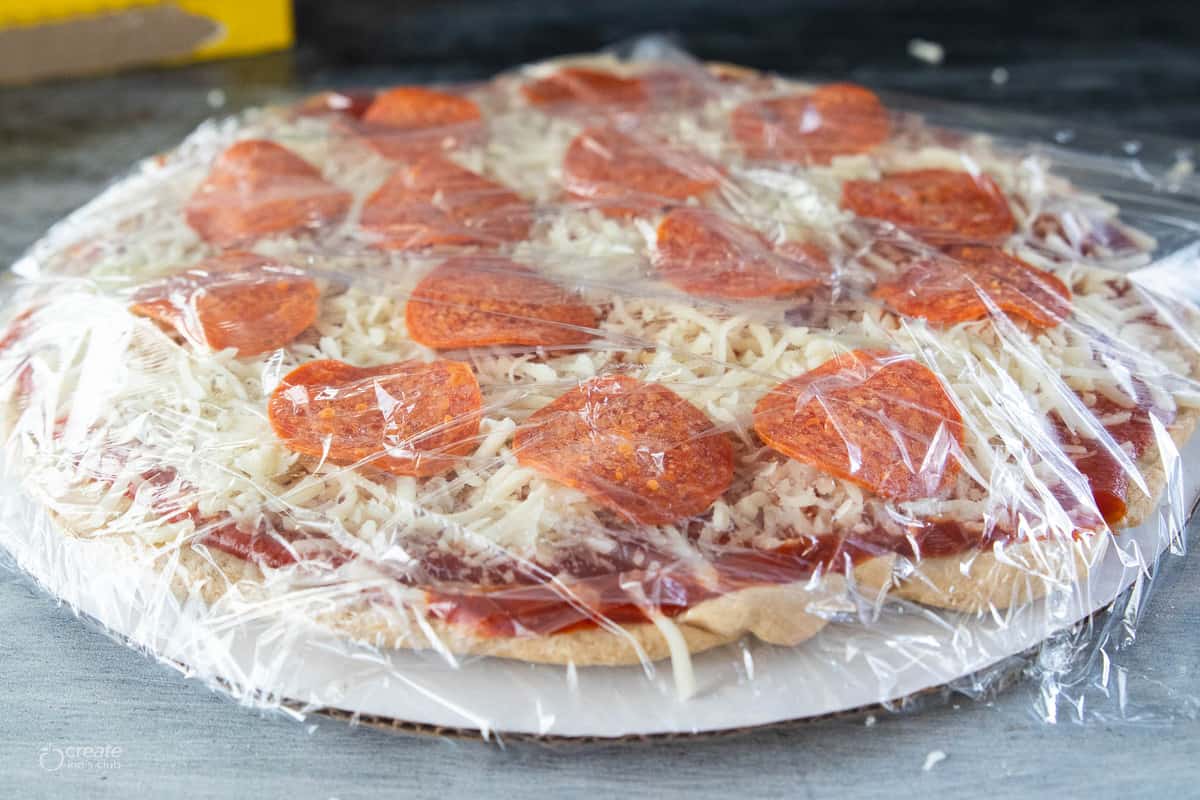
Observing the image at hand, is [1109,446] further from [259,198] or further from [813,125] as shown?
[259,198]

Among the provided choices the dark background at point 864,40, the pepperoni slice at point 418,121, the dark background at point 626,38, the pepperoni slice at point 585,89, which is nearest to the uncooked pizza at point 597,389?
Result: the pepperoni slice at point 418,121

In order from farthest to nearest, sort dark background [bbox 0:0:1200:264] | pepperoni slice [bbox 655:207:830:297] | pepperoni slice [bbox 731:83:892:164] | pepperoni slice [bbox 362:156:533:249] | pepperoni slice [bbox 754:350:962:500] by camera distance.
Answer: dark background [bbox 0:0:1200:264] < pepperoni slice [bbox 731:83:892:164] < pepperoni slice [bbox 362:156:533:249] < pepperoni slice [bbox 655:207:830:297] < pepperoni slice [bbox 754:350:962:500]

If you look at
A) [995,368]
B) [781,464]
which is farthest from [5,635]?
[995,368]

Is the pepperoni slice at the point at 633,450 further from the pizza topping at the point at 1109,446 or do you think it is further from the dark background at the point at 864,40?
the dark background at the point at 864,40

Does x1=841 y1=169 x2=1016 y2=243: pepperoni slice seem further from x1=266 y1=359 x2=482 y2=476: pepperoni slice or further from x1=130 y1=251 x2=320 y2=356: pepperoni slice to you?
x1=130 y1=251 x2=320 y2=356: pepperoni slice

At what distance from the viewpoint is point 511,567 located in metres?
1.62

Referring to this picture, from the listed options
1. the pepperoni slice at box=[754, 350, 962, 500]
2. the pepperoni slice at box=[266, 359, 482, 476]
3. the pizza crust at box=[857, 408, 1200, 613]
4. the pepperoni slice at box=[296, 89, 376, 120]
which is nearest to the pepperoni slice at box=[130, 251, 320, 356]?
the pepperoni slice at box=[266, 359, 482, 476]

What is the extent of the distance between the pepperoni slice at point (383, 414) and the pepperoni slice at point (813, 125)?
3.67 ft

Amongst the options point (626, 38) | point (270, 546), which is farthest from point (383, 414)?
point (626, 38)

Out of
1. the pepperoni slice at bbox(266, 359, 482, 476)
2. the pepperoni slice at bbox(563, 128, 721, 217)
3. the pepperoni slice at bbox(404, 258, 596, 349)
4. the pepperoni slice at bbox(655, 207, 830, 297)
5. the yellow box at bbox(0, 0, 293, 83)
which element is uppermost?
the pepperoni slice at bbox(655, 207, 830, 297)

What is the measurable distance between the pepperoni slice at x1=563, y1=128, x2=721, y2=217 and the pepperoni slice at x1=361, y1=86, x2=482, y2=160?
33 cm

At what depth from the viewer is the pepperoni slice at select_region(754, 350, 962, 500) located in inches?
66.7

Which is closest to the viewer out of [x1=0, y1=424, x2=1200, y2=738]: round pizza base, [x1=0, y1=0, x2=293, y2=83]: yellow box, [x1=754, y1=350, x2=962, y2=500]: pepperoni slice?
[x1=0, y1=424, x2=1200, y2=738]: round pizza base

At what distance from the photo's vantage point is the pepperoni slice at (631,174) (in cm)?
241
